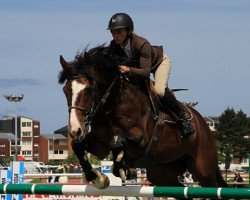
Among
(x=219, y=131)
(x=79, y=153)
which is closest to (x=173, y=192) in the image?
(x=79, y=153)

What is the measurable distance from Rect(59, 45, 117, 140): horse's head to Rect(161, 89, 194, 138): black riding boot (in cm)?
99

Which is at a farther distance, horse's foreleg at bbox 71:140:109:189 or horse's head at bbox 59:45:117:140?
horse's head at bbox 59:45:117:140

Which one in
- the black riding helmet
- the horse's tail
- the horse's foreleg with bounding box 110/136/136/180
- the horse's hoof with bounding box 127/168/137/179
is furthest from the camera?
the horse's tail

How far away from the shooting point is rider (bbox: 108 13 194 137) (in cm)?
834

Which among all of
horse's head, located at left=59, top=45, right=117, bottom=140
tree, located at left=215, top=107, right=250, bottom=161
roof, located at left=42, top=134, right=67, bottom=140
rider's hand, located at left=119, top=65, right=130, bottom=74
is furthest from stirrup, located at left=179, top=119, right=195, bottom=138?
roof, located at left=42, top=134, right=67, bottom=140

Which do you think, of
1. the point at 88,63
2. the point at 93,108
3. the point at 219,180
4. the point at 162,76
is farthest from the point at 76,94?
the point at 219,180

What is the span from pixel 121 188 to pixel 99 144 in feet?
4.15

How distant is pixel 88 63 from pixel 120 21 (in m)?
0.64

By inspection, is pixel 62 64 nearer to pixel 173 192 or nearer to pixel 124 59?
pixel 124 59

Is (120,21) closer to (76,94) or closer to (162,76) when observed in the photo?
(162,76)

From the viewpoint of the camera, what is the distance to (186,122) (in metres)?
9.12

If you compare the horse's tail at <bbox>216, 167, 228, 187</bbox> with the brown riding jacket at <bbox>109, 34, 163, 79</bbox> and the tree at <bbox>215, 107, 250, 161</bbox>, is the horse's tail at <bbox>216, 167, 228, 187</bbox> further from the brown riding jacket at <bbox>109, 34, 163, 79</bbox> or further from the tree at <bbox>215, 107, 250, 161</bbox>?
the tree at <bbox>215, 107, 250, 161</bbox>

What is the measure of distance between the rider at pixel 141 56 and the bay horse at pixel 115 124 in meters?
0.11

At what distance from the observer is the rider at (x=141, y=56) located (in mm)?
8344
